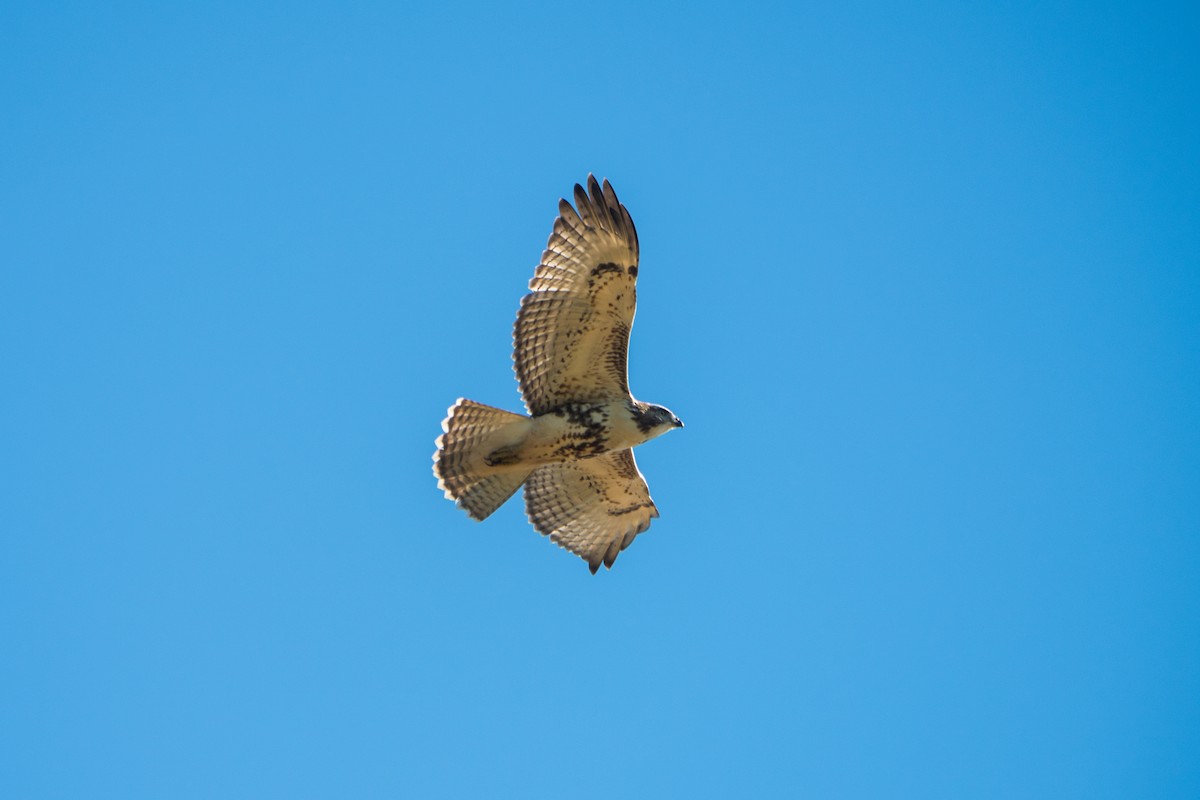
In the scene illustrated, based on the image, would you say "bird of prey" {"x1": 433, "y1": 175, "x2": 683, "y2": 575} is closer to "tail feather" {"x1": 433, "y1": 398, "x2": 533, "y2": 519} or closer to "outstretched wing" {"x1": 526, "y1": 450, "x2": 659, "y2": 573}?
"tail feather" {"x1": 433, "y1": 398, "x2": 533, "y2": 519}

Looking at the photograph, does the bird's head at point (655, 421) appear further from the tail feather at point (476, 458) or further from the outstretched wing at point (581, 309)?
the tail feather at point (476, 458)

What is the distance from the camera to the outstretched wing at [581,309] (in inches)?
406

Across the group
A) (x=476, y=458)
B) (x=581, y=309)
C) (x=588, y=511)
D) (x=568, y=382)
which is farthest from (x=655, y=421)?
(x=588, y=511)

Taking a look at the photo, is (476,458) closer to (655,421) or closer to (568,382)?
(568,382)

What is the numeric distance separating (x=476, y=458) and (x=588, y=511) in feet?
5.05

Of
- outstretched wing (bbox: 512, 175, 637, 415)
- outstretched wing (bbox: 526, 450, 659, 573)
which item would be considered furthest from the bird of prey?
outstretched wing (bbox: 526, 450, 659, 573)

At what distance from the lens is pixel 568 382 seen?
10891 mm

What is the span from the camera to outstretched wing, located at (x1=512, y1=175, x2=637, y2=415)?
10.3 m

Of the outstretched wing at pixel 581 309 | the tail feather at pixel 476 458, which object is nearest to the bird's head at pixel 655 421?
the outstretched wing at pixel 581 309

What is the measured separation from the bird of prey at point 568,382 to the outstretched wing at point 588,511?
0.92 feet

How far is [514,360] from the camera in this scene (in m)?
10.9

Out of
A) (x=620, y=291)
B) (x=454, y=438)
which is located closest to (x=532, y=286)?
(x=620, y=291)

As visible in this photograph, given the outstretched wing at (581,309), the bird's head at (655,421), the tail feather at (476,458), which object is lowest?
the tail feather at (476,458)

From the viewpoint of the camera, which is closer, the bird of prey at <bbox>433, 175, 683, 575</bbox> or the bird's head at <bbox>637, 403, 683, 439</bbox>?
the bird of prey at <bbox>433, 175, 683, 575</bbox>
